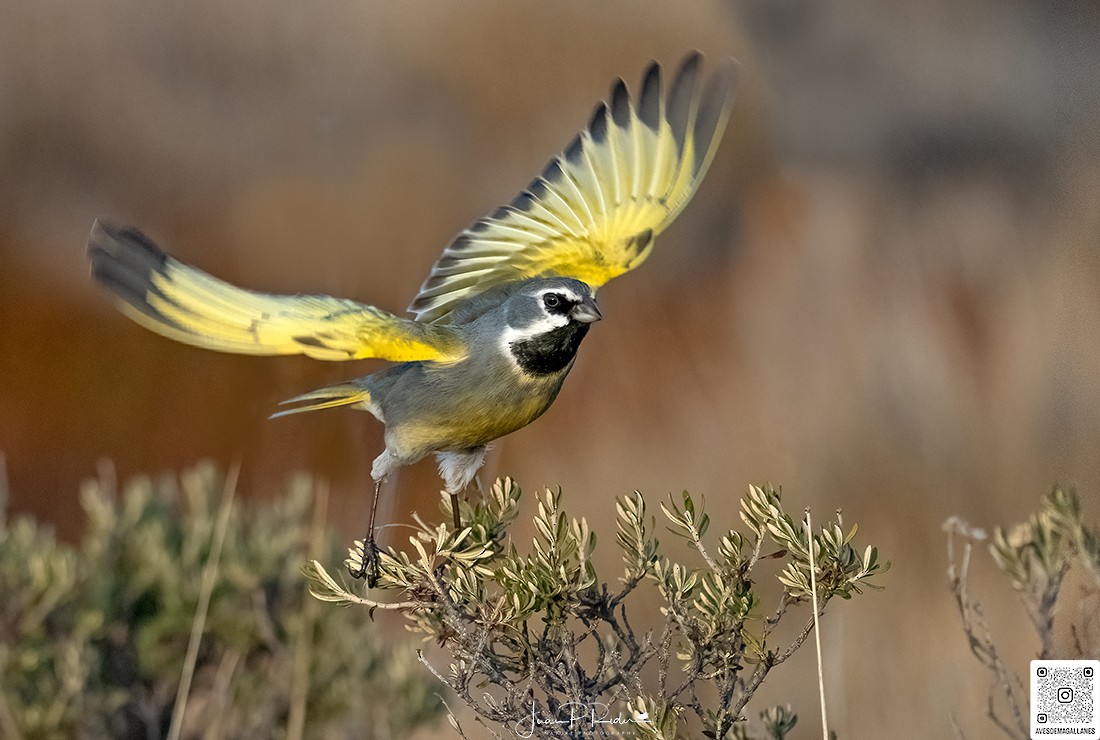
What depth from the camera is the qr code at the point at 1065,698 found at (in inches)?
51.9

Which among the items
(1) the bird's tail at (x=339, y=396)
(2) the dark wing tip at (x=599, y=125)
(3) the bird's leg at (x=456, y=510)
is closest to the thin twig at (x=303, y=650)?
(1) the bird's tail at (x=339, y=396)

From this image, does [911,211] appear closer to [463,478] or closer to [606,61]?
[606,61]

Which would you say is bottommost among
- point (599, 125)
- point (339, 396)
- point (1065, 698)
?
point (1065, 698)

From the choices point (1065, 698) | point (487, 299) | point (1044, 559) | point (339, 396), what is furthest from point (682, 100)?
point (1065, 698)

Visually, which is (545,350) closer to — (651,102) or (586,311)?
(586,311)

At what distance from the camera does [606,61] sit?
4.00 m

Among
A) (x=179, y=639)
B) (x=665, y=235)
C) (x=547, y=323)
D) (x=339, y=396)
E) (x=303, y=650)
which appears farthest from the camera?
(x=665, y=235)

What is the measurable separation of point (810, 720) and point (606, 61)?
7.45 feet

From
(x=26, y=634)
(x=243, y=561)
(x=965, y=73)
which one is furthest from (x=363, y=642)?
(x=965, y=73)

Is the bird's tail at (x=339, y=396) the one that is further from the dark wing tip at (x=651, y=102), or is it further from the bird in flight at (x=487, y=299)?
the dark wing tip at (x=651, y=102)

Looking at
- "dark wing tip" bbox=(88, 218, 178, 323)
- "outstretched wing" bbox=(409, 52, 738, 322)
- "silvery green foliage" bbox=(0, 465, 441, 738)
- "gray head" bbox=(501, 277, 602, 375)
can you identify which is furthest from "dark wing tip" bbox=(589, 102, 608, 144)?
"silvery green foliage" bbox=(0, 465, 441, 738)

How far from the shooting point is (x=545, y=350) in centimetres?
133

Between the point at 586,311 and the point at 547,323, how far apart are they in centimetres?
6

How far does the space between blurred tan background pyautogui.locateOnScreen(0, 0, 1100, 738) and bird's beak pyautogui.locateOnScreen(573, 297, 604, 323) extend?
1841mm
